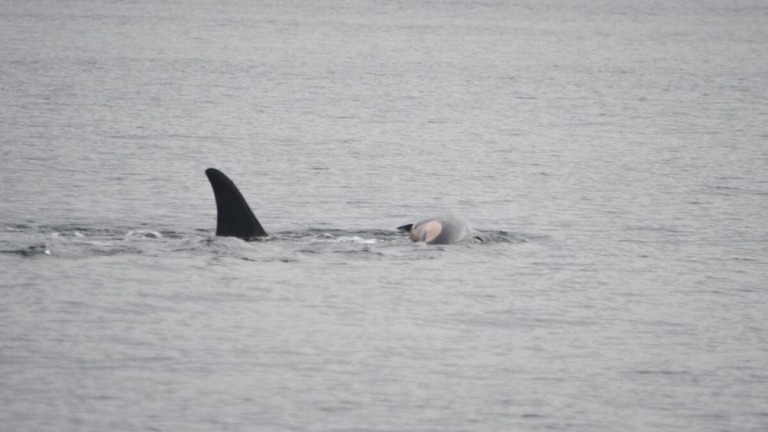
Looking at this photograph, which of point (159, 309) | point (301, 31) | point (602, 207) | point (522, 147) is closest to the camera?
point (159, 309)

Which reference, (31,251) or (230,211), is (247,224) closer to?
(230,211)

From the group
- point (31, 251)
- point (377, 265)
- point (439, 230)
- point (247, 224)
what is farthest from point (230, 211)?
point (439, 230)

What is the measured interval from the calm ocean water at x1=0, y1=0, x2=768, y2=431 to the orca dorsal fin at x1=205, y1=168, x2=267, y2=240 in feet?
0.97

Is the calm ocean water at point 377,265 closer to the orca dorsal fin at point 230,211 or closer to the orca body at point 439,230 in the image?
the orca body at point 439,230

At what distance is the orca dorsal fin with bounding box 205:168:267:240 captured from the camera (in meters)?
19.1

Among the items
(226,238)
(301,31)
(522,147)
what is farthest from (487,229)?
(301,31)

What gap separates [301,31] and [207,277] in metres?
82.9

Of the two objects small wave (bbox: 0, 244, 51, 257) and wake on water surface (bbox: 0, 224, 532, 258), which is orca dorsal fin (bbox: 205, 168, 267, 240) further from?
small wave (bbox: 0, 244, 51, 257)

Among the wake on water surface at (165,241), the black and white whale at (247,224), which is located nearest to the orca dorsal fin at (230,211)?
the black and white whale at (247,224)

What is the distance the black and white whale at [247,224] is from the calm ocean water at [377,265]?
225mm

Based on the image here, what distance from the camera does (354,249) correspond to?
20828mm

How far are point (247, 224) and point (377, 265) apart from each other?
82.4 inches

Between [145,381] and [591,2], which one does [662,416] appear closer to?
[145,381]

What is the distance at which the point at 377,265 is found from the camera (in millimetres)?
19797
